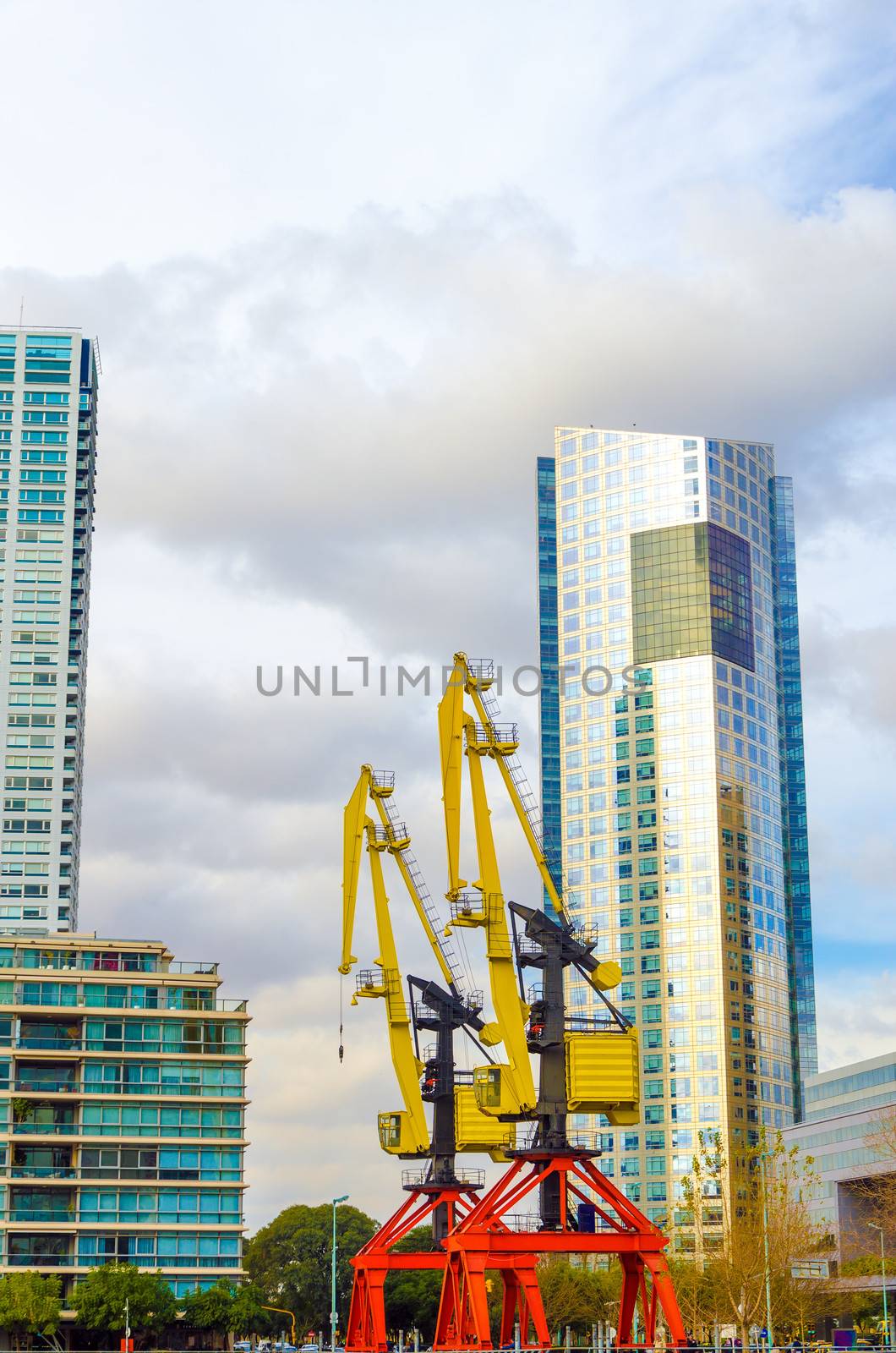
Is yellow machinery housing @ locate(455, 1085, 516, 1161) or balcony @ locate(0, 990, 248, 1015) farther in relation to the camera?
balcony @ locate(0, 990, 248, 1015)

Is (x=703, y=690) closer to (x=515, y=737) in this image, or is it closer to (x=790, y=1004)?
(x=790, y=1004)

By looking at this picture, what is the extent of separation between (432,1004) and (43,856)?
219 feet

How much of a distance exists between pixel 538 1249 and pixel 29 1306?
39485mm

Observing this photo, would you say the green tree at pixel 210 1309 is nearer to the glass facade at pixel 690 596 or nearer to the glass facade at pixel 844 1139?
the glass facade at pixel 844 1139

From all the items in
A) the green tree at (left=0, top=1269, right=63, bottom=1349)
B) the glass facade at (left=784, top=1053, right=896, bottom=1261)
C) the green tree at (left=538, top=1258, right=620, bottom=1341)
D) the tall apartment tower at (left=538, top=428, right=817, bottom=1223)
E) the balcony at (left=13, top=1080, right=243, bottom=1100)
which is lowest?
the green tree at (left=538, top=1258, right=620, bottom=1341)

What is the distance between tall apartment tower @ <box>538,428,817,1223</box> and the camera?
180375 mm

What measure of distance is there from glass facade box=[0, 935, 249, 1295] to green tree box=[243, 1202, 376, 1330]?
41359 millimetres

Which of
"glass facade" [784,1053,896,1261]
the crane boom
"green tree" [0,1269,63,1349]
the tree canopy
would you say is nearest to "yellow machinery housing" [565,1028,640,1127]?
the crane boom

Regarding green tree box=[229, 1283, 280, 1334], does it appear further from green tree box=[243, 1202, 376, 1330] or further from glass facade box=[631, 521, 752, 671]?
glass facade box=[631, 521, 752, 671]

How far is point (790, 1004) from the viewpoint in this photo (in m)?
194

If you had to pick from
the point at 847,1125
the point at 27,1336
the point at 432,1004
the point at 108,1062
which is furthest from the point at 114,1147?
the point at 847,1125

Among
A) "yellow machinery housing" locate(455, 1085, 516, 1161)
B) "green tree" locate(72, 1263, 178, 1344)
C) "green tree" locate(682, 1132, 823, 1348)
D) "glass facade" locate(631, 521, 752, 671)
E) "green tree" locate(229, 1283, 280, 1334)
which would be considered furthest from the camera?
"glass facade" locate(631, 521, 752, 671)

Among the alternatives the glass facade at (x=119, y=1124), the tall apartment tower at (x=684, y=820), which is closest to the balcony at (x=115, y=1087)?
the glass facade at (x=119, y=1124)

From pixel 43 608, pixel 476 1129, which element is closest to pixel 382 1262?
pixel 476 1129
